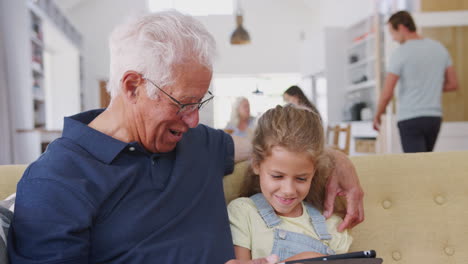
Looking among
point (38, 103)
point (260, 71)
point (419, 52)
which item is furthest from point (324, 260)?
point (260, 71)

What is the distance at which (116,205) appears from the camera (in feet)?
3.09

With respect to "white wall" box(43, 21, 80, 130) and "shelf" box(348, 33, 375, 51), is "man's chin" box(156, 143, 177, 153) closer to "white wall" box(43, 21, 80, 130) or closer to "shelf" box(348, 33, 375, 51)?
"shelf" box(348, 33, 375, 51)

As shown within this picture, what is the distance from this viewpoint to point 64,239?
796 millimetres

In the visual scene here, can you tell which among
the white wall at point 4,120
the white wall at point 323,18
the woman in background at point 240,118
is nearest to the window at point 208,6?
the white wall at point 323,18

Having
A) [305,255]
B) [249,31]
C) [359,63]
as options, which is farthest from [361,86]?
[305,255]

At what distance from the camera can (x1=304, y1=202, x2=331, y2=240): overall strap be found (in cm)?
120

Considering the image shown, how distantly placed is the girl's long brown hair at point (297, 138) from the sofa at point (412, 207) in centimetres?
16

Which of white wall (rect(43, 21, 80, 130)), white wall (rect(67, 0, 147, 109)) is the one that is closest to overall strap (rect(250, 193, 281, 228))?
white wall (rect(43, 21, 80, 130))

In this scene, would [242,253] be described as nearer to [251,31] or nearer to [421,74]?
[421,74]

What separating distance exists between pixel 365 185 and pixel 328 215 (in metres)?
0.22

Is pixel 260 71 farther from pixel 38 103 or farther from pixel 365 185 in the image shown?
pixel 365 185

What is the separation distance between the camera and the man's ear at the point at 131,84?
0.98 metres

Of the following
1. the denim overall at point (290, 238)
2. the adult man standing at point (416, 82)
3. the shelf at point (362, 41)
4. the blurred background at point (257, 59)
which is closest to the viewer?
the denim overall at point (290, 238)

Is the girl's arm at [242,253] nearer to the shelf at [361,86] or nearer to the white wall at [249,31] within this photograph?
Result: the shelf at [361,86]
